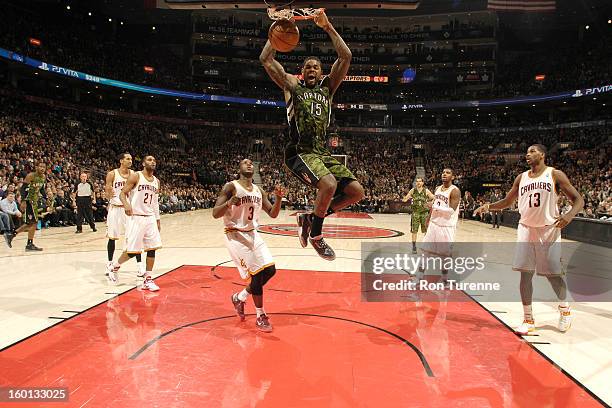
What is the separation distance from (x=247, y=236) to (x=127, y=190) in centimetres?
266

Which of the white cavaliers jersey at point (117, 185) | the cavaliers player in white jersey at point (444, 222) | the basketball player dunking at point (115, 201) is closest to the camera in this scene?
the cavaliers player in white jersey at point (444, 222)

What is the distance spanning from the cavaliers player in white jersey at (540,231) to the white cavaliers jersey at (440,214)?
6.62 ft

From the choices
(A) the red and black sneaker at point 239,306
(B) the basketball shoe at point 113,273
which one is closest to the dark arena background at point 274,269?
(A) the red and black sneaker at point 239,306

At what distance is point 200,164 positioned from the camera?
1357 inches

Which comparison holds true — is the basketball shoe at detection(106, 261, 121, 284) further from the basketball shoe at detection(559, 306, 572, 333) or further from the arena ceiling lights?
the basketball shoe at detection(559, 306, 572, 333)

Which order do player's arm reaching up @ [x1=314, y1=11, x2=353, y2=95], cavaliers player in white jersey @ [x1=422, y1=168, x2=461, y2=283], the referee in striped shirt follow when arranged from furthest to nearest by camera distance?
the referee in striped shirt < cavaliers player in white jersey @ [x1=422, y1=168, x2=461, y2=283] < player's arm reaching up @ [x1=314, y1=11, x2=353, y2=95]

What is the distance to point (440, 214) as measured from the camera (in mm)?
7254

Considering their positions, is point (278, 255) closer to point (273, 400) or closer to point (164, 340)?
point (164, 340)

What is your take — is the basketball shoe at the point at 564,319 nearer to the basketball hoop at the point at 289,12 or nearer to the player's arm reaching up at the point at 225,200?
the player's arm reaching up at the point at 225,200

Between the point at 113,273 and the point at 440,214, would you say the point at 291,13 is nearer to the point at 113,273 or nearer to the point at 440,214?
the point at 440,214

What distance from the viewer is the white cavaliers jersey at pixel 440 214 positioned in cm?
715

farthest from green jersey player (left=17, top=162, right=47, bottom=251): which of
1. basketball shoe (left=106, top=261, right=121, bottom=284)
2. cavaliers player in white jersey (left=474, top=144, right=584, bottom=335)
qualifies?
cavaliers player in white jersey (left=474, top=144, right=584, bottom=335)

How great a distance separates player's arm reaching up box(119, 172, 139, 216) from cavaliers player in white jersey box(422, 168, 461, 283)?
16.3 ft

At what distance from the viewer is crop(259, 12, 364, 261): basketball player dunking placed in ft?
13.8
